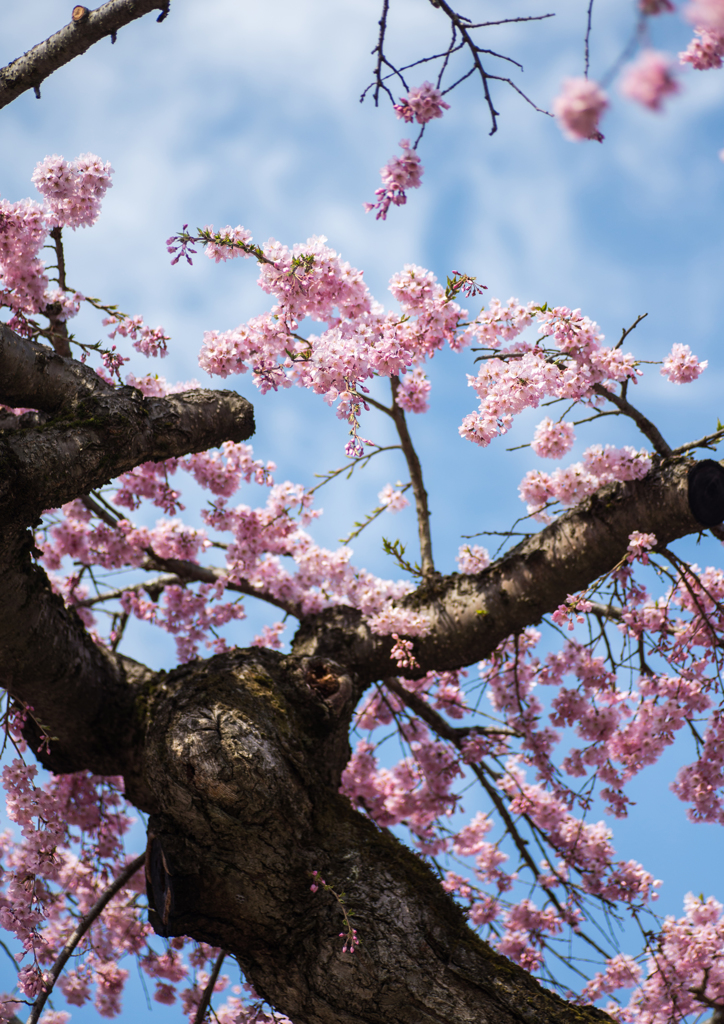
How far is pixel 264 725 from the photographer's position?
11.6 ft

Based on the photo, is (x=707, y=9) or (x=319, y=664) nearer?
(x=707, y=9)

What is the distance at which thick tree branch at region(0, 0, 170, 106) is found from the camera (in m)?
3.41

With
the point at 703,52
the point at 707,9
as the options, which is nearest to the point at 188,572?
the point at 703,52

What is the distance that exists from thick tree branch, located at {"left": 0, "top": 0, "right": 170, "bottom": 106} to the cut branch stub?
341 cm

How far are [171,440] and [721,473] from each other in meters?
2.91

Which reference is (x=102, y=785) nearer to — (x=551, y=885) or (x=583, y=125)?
(x=551, y=885)

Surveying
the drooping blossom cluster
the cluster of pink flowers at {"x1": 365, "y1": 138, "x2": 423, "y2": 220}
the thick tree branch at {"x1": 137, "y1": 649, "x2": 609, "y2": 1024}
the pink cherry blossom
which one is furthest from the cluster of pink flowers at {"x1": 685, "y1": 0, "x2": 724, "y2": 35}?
the pink cherry blossom

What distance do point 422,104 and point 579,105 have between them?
63.4 inches

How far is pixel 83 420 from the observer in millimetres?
3619

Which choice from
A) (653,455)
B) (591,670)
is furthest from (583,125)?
(591,670)

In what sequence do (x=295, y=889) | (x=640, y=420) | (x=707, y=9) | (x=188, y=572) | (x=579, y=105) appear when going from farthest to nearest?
1. (x=188, y=572)
2. (x=640, y=420)
3. (x=295, y=889)
4. (x=579, y=105)
5. (x=707, y=9)

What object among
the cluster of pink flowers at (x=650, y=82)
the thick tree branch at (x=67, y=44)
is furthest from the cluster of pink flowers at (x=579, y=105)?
the thick tree branch at (x=67, y=44)

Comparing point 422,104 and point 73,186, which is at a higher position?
point 73,186

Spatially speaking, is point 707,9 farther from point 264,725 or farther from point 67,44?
point 67,44
